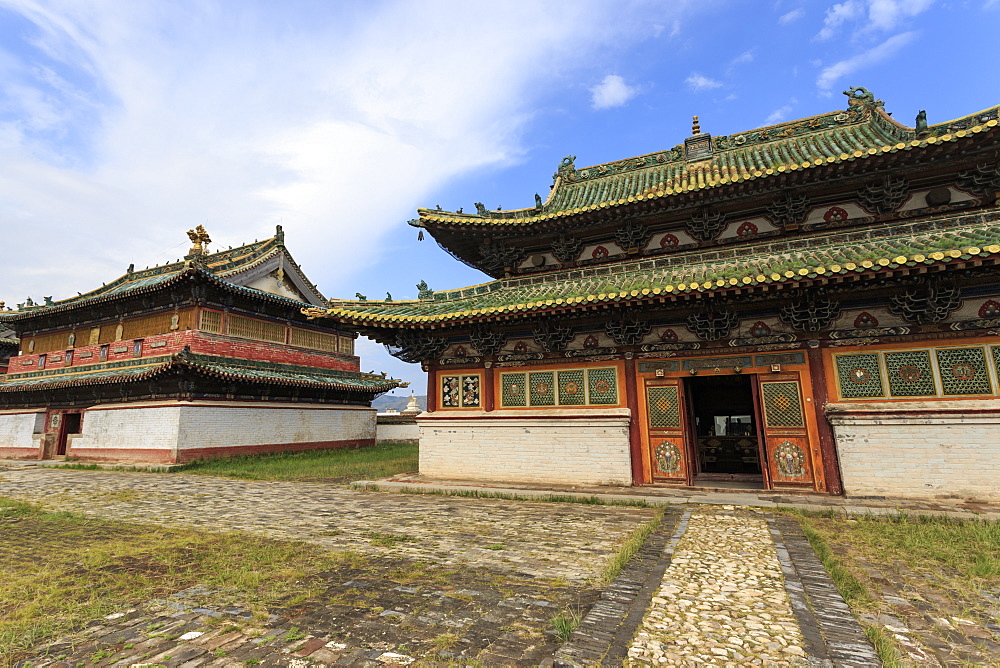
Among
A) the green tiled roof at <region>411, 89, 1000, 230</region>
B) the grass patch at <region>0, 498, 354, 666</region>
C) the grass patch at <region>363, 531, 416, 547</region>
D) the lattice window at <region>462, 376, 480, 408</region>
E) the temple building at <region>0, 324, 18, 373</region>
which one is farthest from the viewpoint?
the temple building at <region>0, 324, 18, 373</region>

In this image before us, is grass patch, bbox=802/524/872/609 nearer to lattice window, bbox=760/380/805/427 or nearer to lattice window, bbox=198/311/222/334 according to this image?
lattice window, bbox=760/380/805/427

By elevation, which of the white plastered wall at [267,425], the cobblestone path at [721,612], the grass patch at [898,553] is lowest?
the grass patch at [898,553]

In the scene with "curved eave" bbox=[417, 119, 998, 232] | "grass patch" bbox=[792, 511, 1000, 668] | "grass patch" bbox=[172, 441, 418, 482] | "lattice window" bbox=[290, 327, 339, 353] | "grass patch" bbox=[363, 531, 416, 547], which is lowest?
"grass patch" bbox=[792, 511, 1000, 668]

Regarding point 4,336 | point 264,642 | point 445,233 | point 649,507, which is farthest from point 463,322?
point 4,336

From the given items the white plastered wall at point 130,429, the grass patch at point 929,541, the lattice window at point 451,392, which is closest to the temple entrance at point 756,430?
the grass patch at point 929,541

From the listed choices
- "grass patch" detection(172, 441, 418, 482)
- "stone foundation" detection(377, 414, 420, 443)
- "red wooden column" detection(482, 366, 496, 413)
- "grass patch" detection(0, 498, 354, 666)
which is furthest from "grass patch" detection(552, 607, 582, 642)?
"stone foundation" detection(377, 414, 420, 443)

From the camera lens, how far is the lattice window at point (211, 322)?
62.7ft

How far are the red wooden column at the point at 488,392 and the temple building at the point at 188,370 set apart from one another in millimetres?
11346

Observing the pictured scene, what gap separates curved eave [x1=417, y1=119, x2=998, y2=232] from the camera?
27.2ft

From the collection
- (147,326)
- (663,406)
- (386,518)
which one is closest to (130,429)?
(147,326)

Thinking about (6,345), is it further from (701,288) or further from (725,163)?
(725,163)

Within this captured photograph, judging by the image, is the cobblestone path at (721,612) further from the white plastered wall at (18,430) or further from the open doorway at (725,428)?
the white plastered wall at (18,430)

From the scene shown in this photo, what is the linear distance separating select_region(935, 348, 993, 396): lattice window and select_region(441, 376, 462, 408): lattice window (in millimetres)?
9518

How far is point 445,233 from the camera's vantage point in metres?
12.5
